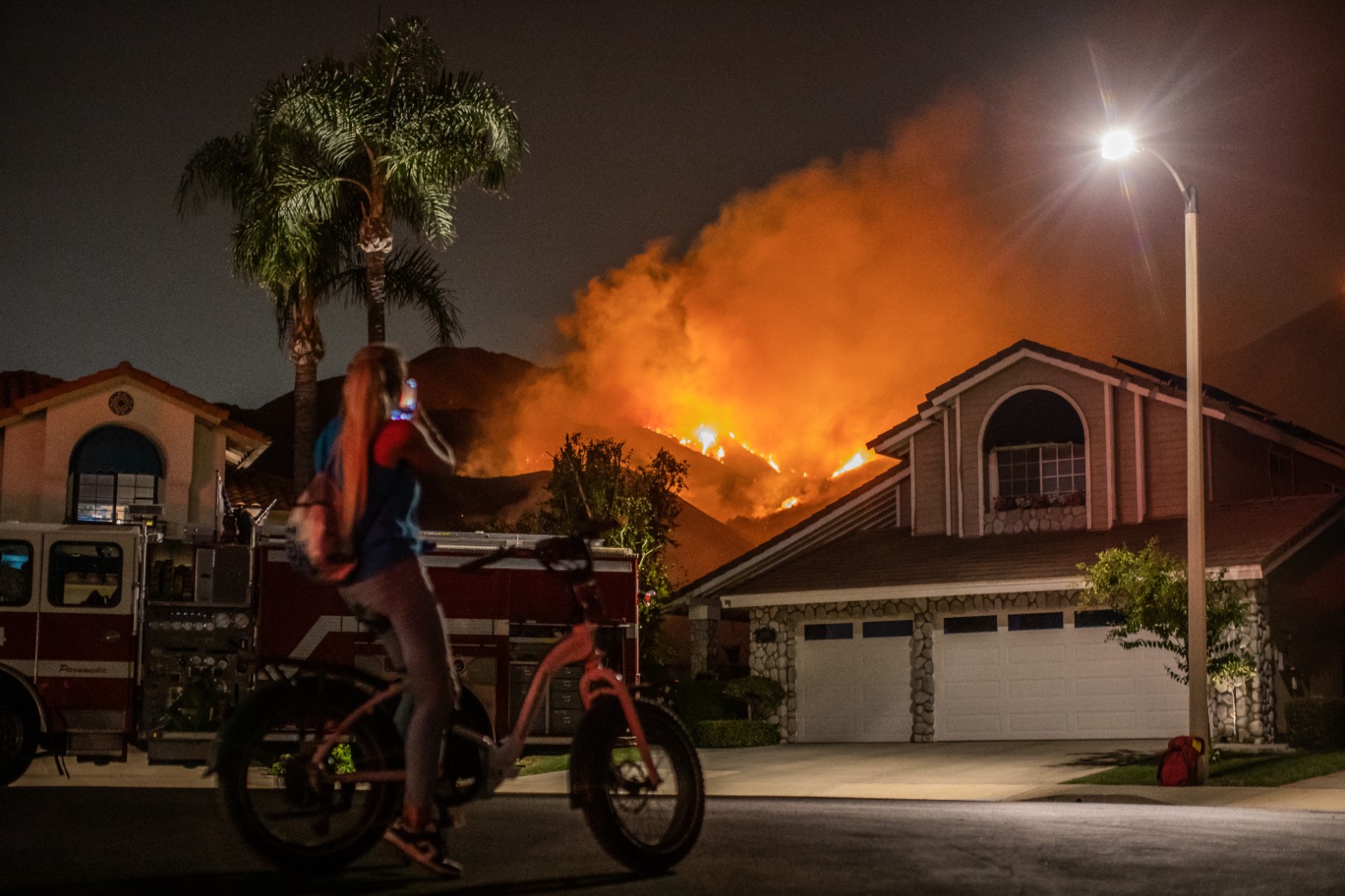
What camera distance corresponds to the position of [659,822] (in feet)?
23.0

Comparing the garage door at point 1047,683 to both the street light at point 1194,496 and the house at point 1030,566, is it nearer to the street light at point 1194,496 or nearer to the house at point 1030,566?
the house at point 1030,566

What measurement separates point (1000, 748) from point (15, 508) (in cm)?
1869

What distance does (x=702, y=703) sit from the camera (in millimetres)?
30312

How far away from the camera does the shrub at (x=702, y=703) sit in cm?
2962

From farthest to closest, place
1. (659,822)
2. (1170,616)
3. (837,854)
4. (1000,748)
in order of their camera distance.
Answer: (1000,748)
(1170,616)
(837,854)
(659,822)

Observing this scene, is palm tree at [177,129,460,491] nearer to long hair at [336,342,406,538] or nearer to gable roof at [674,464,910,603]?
gable roof at [674,464,910,603]

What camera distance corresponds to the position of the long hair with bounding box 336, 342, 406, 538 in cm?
623

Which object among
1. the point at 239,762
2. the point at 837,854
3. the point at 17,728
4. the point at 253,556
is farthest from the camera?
the point at 253,556

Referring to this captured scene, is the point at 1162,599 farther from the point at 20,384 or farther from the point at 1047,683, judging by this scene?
the point at 20,384

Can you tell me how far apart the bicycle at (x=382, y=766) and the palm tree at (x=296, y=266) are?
21.8 m

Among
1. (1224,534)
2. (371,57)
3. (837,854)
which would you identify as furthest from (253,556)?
(1224,534)

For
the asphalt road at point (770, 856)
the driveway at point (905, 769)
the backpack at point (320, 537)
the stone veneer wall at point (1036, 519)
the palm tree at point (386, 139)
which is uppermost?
the palm tree at point (386, 139)

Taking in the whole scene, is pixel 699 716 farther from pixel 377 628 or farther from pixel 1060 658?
pixel 377 628

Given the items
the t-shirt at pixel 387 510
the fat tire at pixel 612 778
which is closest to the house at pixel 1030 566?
the fat tire at pixel 612 778
